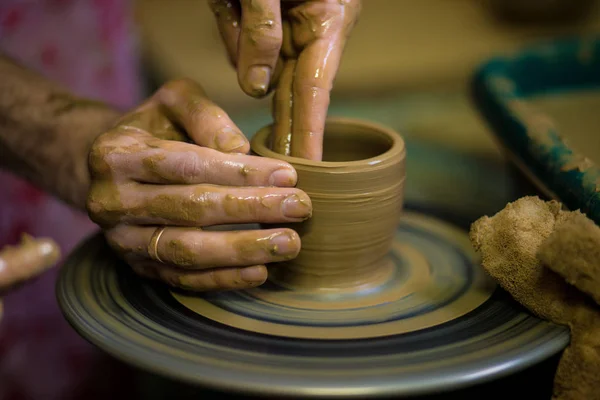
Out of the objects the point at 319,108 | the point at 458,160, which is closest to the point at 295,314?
the point at 319,108

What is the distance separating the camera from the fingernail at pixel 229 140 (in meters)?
Answer: 0.99

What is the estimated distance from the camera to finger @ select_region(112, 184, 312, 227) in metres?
0.94

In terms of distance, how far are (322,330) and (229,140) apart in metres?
0.31

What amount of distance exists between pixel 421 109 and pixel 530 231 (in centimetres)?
140

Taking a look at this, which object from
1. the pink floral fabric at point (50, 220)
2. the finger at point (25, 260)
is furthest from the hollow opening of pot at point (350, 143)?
the pink floral fabric at point (50, 220)

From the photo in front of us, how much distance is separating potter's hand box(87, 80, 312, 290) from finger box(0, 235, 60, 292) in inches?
3.5

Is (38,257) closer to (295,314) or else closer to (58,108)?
(295,314)

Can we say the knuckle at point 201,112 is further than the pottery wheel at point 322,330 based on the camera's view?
Yes

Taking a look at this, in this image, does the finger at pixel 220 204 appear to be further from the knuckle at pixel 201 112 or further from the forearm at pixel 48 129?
the forearm at pixel 48 129

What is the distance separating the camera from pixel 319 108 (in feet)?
3.47

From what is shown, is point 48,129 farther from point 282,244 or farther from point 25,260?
point 282,244

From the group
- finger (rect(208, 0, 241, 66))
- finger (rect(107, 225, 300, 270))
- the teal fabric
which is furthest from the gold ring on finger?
the teal fabric

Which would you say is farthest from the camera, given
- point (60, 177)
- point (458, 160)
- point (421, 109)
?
point (421, 109)

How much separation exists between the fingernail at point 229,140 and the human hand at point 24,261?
0.29 metres
